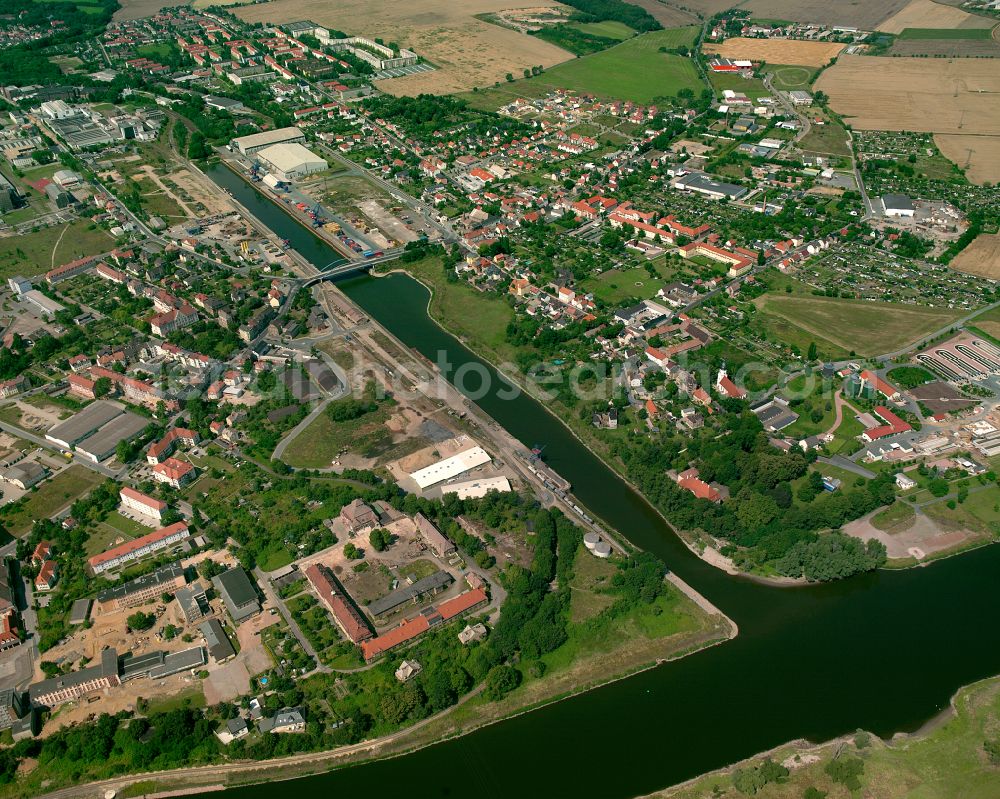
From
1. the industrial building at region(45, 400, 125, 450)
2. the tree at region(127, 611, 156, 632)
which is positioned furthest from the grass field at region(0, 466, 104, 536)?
the tree at region(127, 611, 156, 632)

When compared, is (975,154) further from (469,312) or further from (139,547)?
(139,547)

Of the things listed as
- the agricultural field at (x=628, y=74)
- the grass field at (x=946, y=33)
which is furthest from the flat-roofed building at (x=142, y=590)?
the grass field at (x=946, y=33)

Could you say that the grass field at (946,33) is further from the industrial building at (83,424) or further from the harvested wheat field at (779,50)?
the industrial building at (83,424)

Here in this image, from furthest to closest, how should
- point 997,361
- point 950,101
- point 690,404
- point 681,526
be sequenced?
point 950,101, point 997,361, point 690,404, point 681,526

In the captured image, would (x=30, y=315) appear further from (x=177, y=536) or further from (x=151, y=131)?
(x=151, y=131)

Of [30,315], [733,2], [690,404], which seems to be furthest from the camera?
[733,2]

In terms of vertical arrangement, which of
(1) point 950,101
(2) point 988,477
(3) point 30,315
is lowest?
(3) point 30,315

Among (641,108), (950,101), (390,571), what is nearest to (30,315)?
(390,571)

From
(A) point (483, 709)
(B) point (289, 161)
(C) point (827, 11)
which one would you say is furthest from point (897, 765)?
(C) point (827, 11)
